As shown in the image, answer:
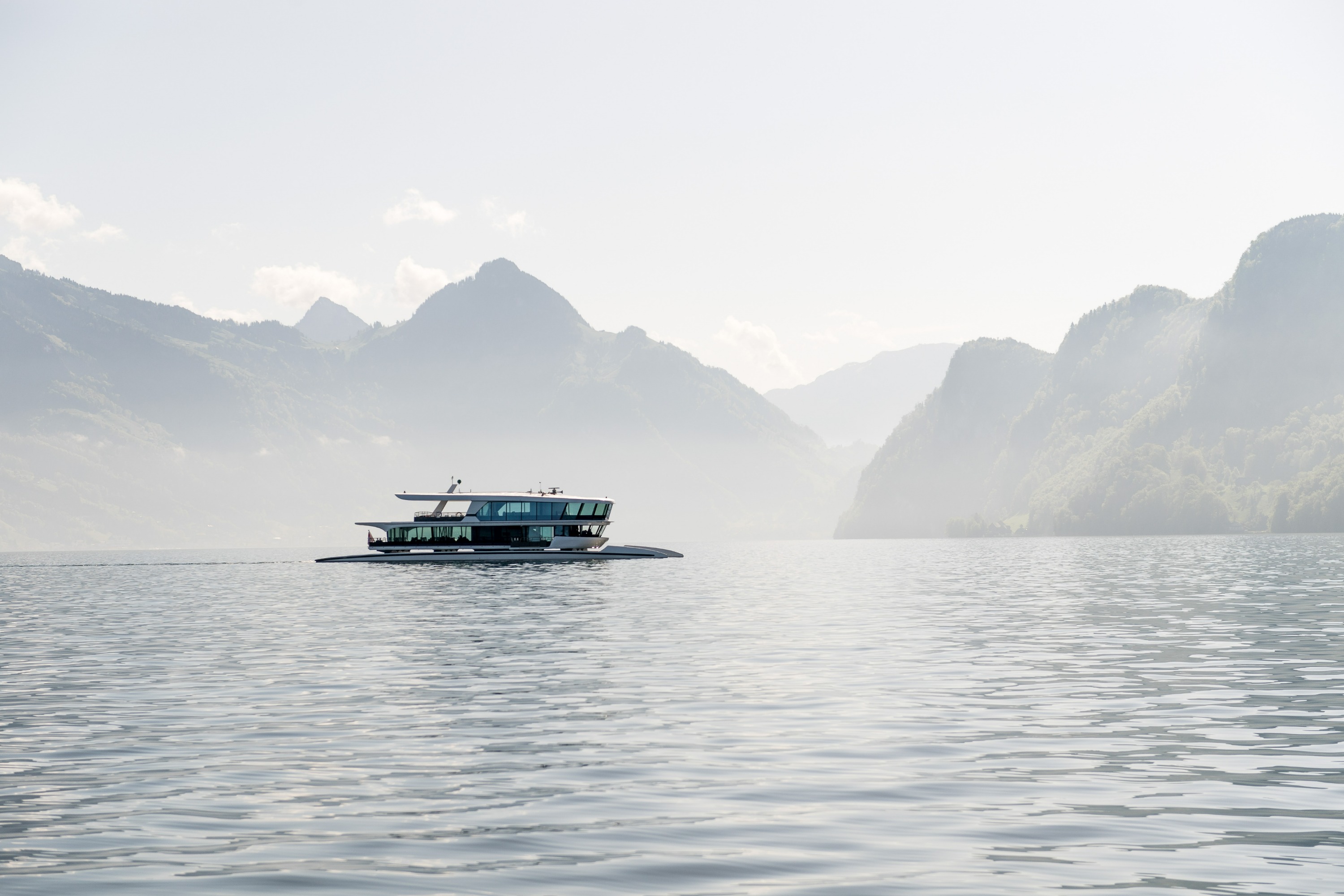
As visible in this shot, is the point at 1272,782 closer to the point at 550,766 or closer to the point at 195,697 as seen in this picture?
the point at 550,766

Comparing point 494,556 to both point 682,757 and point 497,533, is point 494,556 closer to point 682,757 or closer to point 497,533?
point 497,533

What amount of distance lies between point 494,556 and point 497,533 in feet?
14.8

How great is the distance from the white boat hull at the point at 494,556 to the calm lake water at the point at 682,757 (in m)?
77.9

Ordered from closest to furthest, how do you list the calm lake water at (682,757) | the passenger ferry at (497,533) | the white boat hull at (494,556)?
the calm lake water at (682,757)
the white boat hull at (494,556)
the passenger ferry at (497,533)

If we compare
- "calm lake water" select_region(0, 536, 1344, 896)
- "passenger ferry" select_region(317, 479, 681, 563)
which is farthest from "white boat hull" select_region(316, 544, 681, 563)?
"calm lake water" select_region(0, 536, 1344, 896)

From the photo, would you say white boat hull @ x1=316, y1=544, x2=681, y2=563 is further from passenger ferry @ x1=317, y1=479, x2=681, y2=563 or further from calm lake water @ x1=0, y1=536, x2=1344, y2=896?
calm lake water @ x1=0, y1=536, x2=1344, y2=896

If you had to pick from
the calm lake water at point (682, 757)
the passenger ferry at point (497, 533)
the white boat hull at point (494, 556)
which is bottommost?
the calm lake water at point (682, 757)

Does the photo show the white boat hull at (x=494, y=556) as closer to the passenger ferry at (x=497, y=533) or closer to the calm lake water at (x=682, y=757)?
the passenger ferry at (x=497, y=533)

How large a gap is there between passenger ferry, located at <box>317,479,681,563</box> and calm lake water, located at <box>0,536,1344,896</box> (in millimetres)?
79871

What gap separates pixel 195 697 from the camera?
105 ft

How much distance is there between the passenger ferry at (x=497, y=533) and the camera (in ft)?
445

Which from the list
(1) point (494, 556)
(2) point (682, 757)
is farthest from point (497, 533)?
(2) point (682, 757)

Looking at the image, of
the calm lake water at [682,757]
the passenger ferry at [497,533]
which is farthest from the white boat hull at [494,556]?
the calm lake water at [682,757]

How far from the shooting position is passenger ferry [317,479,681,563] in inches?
5335
